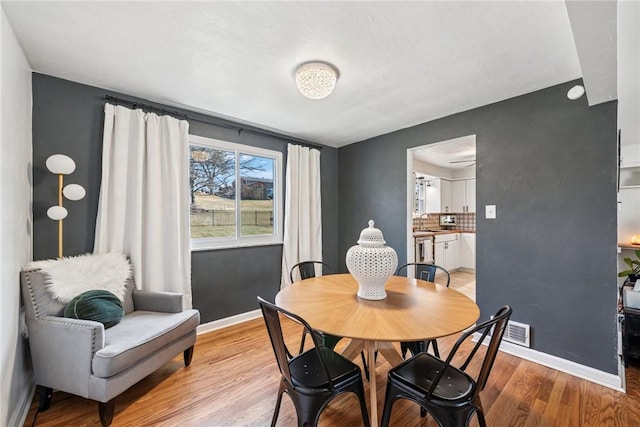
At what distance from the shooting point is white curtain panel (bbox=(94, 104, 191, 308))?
7.49ft

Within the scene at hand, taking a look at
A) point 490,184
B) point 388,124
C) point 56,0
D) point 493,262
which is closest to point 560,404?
point 493,262

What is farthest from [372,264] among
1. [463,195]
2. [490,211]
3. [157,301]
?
[463,195]

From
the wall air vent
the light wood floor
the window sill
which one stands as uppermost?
the window sill

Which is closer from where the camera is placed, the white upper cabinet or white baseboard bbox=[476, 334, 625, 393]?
white baseboard bbox=[476, 334, 625, 393]

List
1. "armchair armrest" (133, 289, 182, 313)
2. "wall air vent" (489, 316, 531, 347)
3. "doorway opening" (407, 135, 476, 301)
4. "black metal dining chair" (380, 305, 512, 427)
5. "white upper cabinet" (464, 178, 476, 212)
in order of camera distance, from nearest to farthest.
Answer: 1. "black metal dining chair" (380, 305, 512, 427)
2. "armchair armrest" (133, 289, 182, 313)
3. "wall air vent" (489, 316, 531, 347)
4. "doorway opening" (407, 135, 476, 301)
5. "white upper cabinet" (464, 178, 476, 212)

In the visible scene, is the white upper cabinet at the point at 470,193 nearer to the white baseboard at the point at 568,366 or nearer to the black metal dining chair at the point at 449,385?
the white baseboard at the point at 568,366

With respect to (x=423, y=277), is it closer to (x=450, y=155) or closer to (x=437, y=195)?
(x=450, y=155)

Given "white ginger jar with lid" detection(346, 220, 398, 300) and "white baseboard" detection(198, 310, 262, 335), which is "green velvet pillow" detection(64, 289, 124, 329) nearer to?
"white baseboard" detection(198, 310, 262, 335)

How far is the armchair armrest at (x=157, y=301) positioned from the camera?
2.20 m

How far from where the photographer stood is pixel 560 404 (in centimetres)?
176

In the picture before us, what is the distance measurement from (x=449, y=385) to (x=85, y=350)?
2010mm

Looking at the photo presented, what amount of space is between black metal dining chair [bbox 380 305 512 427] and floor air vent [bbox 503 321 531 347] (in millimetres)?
1451

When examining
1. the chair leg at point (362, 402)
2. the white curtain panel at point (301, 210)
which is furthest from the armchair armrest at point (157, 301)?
the chair leg at point (362, 402)

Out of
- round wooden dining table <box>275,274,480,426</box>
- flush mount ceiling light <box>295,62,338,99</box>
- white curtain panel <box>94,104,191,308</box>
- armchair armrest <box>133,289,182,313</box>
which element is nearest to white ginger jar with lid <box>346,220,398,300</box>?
round wooden dining table <box>275,274,480,426</box>
